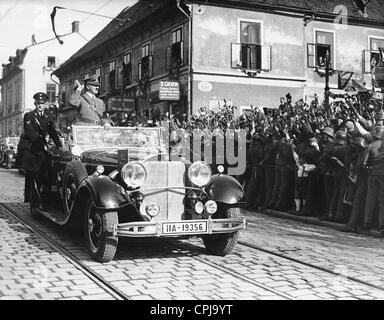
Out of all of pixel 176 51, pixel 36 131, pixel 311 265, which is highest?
pixel 176 51

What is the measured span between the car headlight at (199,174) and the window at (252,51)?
1405 centimetres

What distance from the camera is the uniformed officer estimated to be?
7758mm

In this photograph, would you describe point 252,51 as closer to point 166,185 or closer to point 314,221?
point 314,221

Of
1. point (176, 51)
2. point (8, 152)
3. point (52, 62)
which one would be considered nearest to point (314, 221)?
point (176, 51)

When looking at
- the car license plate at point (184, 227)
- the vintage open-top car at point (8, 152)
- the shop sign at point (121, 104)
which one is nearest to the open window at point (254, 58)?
the shop sign at point (121, 104)

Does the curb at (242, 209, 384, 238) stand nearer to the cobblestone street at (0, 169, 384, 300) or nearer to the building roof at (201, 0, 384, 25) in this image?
the cobblestone street at (0, 169, 384, 300)

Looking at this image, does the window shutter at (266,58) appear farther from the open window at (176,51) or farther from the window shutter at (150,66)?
the window shutter at (150,66)

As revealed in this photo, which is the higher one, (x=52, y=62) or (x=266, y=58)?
(x=52, y=62)

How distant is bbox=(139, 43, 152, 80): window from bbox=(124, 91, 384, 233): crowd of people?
34.2 feet

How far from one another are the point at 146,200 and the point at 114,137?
2.07 meters

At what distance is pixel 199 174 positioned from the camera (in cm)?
560

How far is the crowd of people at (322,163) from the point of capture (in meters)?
7.61

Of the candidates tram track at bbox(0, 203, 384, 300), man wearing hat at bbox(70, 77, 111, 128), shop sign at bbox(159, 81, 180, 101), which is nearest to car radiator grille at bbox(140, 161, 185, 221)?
tram track at bbox(0, 203, 384, 300)
